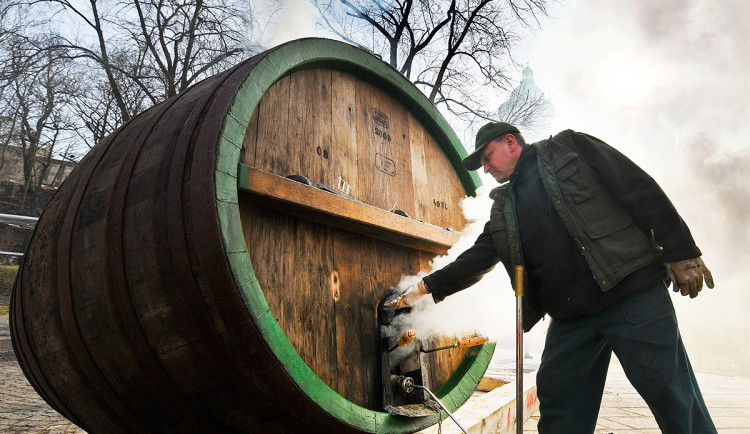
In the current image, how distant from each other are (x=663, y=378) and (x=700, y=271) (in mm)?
444

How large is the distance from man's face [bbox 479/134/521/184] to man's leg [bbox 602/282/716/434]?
2.81 ft

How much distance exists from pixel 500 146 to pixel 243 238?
152 cm

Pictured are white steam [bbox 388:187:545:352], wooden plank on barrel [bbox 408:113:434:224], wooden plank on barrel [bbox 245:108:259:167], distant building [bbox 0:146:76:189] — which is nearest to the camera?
wooden plank on barrel [bbox 245:108:259:167]

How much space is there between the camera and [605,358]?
6.91 feet

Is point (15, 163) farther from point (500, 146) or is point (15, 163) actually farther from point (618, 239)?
point (618, 239)

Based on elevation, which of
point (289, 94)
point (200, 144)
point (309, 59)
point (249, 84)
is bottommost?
point (200, 144)

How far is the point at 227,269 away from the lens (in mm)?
1281

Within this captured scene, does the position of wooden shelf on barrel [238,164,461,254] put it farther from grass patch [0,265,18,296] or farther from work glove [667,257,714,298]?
grass patch [0,265,18,296]

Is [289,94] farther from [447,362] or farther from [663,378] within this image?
[663,378]

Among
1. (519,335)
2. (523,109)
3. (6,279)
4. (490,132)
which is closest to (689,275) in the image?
(519,335)

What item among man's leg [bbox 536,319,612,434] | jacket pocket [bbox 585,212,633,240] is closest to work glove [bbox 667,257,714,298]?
jacket pocket [bbox 585,212,633,240]

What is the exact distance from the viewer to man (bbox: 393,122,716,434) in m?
1.80

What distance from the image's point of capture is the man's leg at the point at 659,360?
5.76 feet

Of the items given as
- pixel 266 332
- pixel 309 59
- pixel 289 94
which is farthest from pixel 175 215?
pixel 309 59
